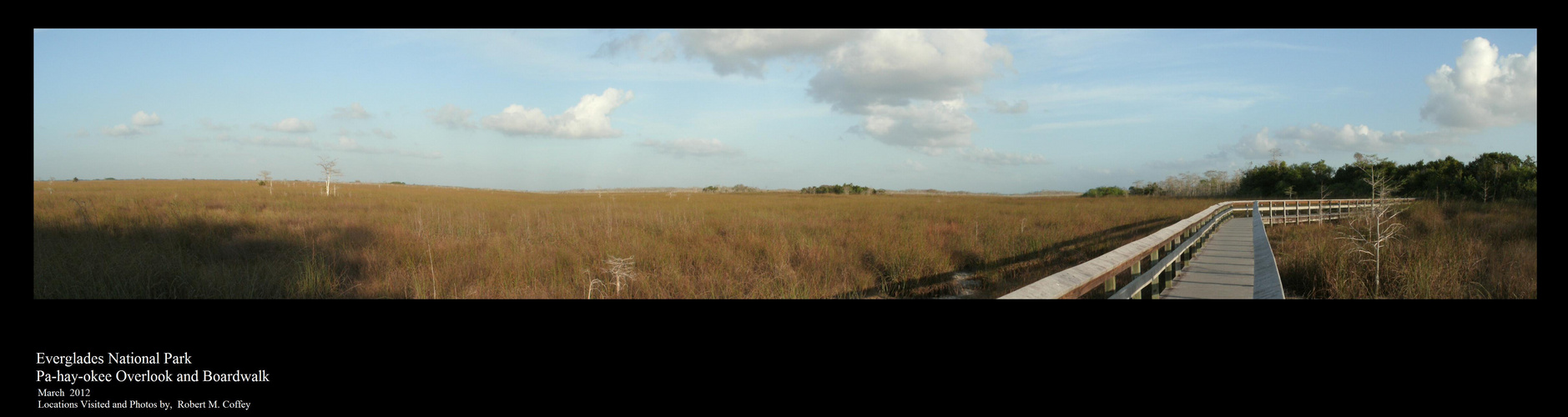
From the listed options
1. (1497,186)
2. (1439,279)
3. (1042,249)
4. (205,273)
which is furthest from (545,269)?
(1497,186)

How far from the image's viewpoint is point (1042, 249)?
11.8 metres

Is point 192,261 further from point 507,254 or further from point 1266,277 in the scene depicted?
point 1266,277

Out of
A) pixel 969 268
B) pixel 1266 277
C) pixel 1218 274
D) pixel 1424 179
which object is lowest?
pixel 969 268

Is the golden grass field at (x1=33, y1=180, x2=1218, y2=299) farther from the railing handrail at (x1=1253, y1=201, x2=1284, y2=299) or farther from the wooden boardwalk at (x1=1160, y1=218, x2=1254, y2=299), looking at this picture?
the railing handrail at (x1=1253, y1=201, x2=1284, y2=299)

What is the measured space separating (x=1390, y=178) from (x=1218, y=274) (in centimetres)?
630

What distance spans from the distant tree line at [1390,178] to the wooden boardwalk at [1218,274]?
2041 mm

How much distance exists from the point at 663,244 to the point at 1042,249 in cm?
809

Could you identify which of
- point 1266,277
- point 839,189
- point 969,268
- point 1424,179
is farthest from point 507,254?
point 839,189

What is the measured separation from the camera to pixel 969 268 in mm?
10148

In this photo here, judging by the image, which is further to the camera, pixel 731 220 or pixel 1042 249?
pixel 731 220

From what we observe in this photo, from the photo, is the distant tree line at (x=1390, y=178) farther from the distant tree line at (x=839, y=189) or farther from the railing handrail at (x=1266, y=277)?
the distant tree line at (x=839, y=189)

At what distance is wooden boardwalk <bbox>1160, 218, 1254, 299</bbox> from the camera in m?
5.38

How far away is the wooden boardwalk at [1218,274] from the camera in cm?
538
